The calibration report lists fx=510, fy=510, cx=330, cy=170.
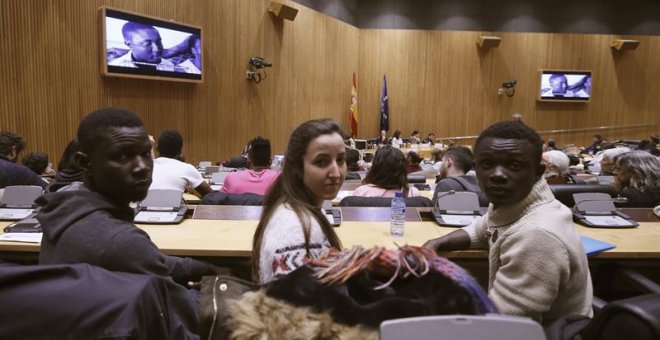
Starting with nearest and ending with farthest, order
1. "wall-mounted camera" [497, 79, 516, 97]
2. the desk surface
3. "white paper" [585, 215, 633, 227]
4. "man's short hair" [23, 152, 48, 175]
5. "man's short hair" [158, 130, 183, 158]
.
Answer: the desk surface → "white paper" [585, 215, 633, 227] → "man's short hair" [158, 130, 183, 158] → "man's short hair" [23, 152, 48, 175] → "wall-mounted camera" [497, 79, 516, 97]

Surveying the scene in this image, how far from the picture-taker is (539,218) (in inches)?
65.9

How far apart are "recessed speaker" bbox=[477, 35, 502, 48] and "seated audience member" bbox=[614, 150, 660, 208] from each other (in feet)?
39.2

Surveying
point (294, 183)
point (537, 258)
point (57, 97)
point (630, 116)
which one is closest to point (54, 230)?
point (294, 183)

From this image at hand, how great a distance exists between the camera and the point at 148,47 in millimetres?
8258

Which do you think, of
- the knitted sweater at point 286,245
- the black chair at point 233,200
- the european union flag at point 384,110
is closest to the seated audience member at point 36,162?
the black chair at point 233,200

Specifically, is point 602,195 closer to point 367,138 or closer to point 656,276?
point 656,276

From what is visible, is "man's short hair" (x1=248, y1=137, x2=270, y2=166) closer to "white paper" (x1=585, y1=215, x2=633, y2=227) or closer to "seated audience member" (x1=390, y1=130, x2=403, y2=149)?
"white paper" (x1=585, y1=215, x2=633, y2=227)

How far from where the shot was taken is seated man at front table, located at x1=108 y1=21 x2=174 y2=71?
792cm

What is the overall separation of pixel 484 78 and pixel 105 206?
15538 mm

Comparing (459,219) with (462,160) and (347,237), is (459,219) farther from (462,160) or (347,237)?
(462,160)

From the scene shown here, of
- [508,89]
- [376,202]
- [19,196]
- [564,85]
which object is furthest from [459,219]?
[564,85]

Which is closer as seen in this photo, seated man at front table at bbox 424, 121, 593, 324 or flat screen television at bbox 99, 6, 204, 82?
seated man at front table at bbox 424, 121, 593, 324

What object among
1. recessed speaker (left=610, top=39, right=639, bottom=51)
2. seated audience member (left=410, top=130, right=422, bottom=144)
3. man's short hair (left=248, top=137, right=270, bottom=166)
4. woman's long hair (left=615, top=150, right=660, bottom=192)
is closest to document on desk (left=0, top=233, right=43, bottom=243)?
man's short hair (left=248, top=137, right=270, bottom=166)

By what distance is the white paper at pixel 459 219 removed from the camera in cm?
325
